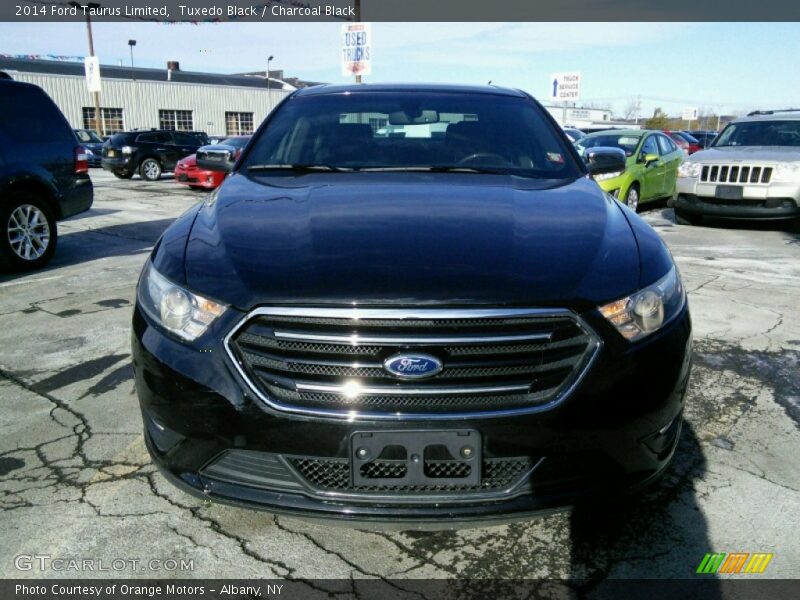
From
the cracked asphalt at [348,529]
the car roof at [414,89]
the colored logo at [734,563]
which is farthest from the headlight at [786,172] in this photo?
the colored logo at [734,563]

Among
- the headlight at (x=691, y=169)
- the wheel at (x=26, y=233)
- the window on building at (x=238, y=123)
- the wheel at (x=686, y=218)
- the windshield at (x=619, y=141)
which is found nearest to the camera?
the wheel at (x=26, y=233)

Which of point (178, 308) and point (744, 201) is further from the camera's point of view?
point (744, 201)

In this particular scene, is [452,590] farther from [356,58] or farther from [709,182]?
[356,58]

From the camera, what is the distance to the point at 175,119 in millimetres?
44062

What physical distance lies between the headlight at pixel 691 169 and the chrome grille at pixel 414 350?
8982 millimetres

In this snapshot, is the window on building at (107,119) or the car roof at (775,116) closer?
the car roof at (775,116)

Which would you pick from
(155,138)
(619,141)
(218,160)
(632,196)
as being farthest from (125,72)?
(218,160)

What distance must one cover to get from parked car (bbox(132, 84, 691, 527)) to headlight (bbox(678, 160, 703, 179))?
844cm

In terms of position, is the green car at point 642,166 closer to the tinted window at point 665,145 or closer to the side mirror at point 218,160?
the tinted window at point 665,145

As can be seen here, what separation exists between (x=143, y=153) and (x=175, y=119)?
86.4 ft

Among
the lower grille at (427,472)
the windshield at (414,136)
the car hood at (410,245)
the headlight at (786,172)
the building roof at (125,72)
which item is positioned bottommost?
the lower grille at (427,472)

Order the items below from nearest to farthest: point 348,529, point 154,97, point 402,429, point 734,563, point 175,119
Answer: point 402,429
point 734,563
point 348,529
point 154,97
point 175,119

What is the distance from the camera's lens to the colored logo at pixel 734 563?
2168mm

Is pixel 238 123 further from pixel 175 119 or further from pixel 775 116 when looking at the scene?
pixel 775 116
